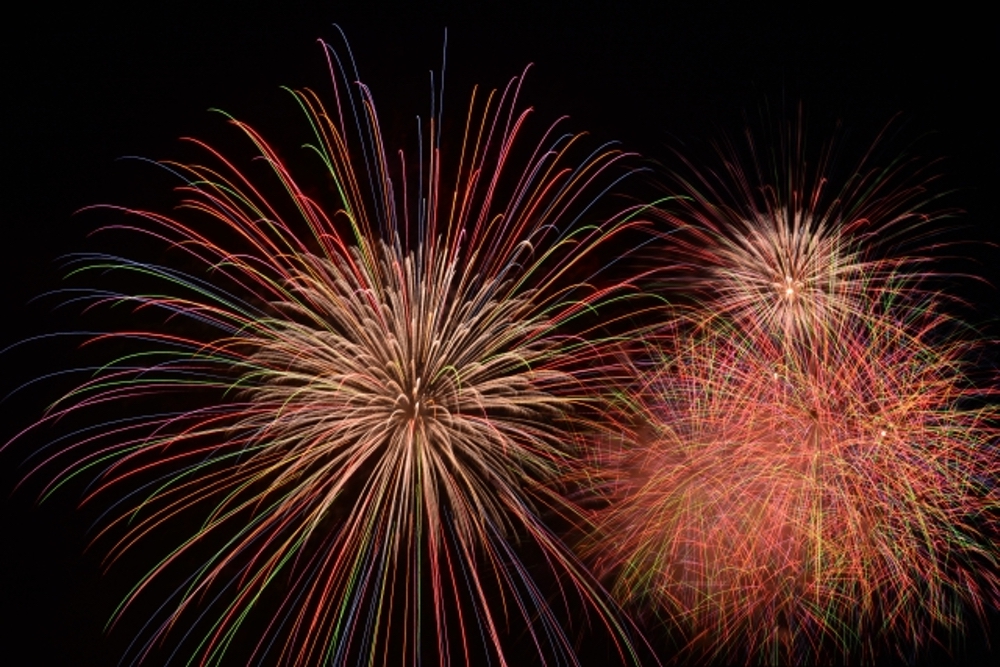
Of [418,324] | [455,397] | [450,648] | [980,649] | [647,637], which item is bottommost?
[450,648]

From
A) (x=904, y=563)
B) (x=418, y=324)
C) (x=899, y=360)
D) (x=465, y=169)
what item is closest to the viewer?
(x=418, y=324)

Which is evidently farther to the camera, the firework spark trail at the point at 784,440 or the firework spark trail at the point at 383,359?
the firework spark trail at the point at 784,440

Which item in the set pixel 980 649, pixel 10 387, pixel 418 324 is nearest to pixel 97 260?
pixel 10 387

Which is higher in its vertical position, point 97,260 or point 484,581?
point 97,260

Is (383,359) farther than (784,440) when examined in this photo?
No

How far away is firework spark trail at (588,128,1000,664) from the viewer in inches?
406

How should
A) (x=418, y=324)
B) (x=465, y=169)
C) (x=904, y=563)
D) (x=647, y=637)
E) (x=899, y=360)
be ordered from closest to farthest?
(x=418, y=324) → (x=465, y=169) → (x=899, y=360) → (x=904, y=563) → (x=647, y=637)

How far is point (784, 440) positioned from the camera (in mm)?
10453

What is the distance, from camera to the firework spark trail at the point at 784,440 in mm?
10312

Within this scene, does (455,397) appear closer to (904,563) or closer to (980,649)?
(904,563)

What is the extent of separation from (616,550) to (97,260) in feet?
24.4

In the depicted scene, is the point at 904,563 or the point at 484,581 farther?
the point at 484,581

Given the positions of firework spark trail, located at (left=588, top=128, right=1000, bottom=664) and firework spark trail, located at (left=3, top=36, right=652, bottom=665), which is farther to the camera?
firework spark trail, located at (left=588, top=128, right=1000, bottom=664)

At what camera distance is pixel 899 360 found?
10.5 m
